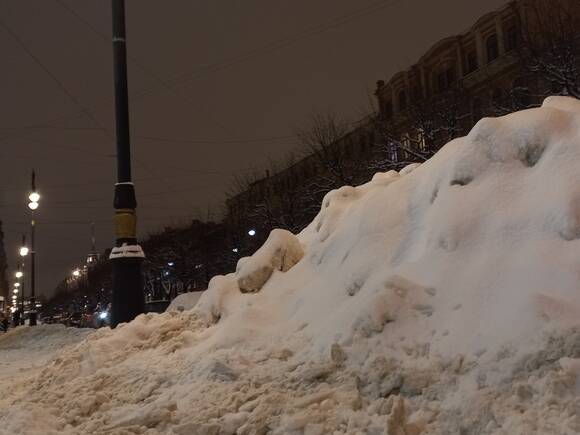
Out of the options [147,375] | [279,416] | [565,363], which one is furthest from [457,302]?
[147,375]

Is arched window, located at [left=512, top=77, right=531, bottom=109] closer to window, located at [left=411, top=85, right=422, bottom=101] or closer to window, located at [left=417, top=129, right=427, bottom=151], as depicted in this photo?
window, located at [left=417, top=129, right=427, bottom=151]

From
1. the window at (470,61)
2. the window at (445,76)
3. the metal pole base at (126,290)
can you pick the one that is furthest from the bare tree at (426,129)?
the window at (470,61)

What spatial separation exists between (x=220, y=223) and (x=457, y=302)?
4755 centimetres

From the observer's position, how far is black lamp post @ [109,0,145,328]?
9812 mm

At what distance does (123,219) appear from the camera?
10242mm

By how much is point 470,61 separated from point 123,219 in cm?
3700

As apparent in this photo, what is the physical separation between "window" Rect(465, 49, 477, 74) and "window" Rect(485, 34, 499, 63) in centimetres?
144

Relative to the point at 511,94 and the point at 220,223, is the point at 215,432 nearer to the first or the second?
the point at 511,94

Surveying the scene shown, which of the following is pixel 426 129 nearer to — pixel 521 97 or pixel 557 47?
pixel 521 97

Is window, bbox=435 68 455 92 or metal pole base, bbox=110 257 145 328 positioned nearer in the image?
metal pole base, bbox=110 257 145 328

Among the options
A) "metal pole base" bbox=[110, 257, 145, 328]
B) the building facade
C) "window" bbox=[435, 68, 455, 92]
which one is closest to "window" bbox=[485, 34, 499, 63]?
the building facade

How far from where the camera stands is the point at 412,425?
365 cm

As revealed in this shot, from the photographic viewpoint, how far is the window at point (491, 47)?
1559 inches

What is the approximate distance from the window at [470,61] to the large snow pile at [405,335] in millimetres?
37262
